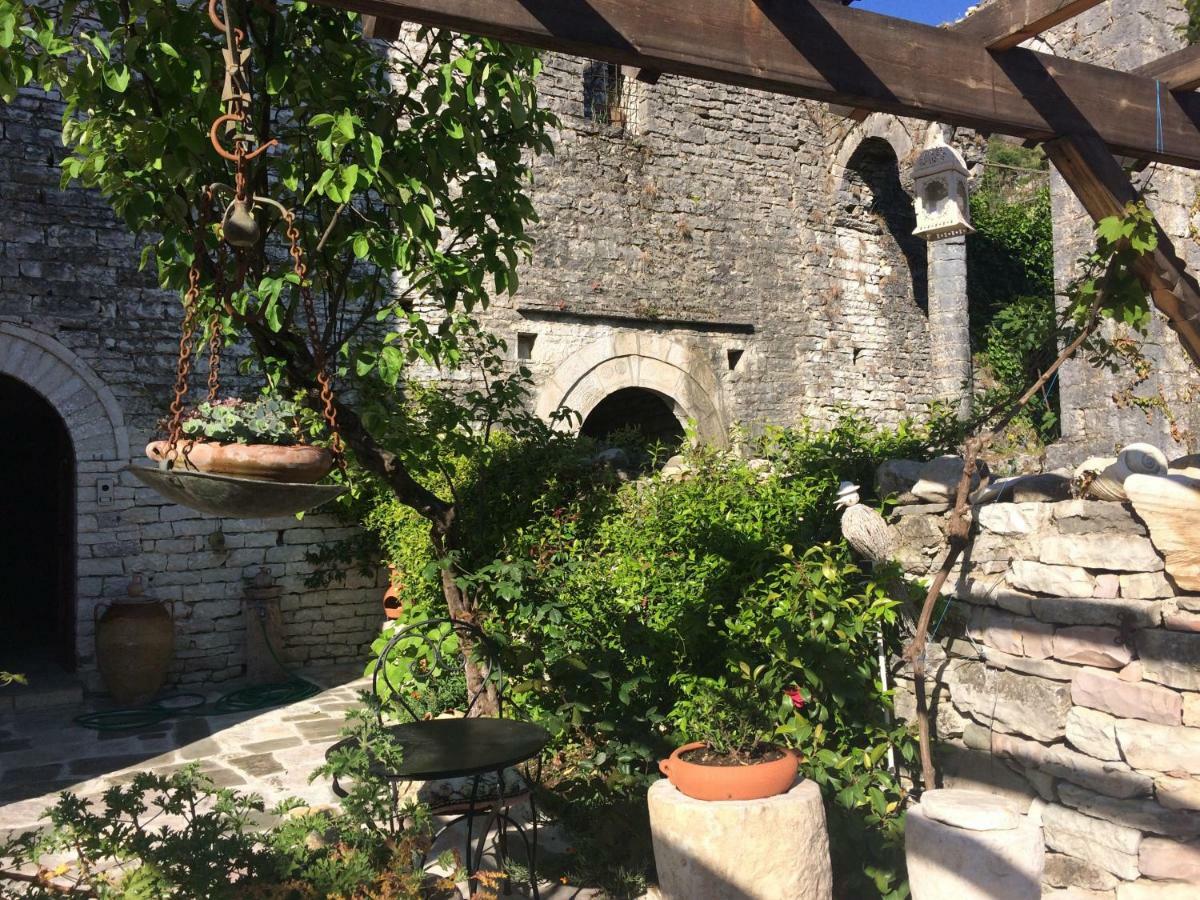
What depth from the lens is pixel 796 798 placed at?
121 inches

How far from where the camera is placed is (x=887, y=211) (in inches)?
428

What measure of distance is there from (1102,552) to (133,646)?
614 centimetres

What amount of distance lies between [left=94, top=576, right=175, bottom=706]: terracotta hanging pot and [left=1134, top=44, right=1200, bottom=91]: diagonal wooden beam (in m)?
6.67

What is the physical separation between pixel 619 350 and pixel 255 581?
3.89 m

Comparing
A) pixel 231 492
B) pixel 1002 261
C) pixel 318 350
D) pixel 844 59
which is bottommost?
pixel 231 492

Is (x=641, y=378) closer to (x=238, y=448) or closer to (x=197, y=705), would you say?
(x=197, y=705)

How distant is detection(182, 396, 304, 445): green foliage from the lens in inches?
102

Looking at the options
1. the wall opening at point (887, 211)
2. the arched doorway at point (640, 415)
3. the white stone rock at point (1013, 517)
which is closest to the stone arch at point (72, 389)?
the arched doorway at point (640, 415)

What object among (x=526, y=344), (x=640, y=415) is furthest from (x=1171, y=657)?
(x=640, y=415)

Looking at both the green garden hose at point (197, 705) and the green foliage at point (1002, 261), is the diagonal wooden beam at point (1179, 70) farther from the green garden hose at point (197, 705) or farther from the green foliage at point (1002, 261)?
the green foliage at point (1002, 261)

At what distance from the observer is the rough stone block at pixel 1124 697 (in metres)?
3.13

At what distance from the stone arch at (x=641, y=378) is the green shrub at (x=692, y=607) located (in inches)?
139

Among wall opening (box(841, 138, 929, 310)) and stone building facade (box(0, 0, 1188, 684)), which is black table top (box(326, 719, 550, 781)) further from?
wall opening (box(841, 138, 929, 310))

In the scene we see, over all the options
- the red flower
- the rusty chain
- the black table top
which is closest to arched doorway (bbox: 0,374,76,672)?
the black table top
